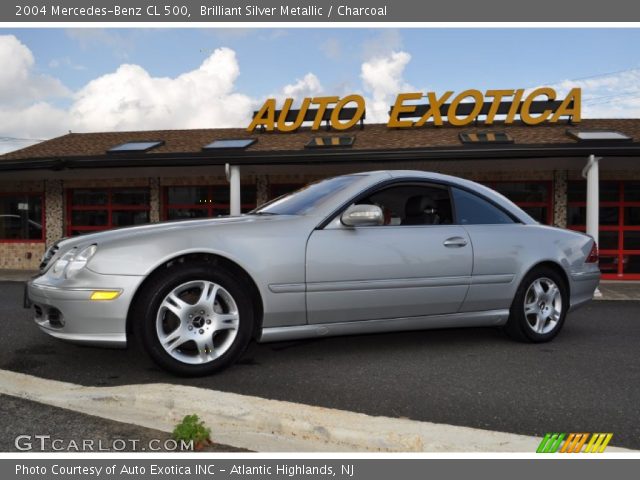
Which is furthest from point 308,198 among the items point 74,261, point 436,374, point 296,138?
point 296,138

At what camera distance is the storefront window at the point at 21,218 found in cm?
1527

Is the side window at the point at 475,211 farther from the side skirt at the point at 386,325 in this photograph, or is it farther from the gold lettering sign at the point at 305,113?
the gold lettering sign at the point at 305,113

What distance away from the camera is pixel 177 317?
3535mm

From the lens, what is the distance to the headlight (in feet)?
11.3

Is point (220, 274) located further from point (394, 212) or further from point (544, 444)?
point (544, 444)

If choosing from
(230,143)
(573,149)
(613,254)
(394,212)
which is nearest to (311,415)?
(394,212)

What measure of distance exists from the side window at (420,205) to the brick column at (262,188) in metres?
9.79

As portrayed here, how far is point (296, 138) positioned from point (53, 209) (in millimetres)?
7054

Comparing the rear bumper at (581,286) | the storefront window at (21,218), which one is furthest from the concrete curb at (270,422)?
the storefront window at (21,218)

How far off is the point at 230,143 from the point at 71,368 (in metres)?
10.2

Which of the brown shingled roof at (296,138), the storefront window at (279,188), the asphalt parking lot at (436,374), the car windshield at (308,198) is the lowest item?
the asphalt parking lot at (436,374)

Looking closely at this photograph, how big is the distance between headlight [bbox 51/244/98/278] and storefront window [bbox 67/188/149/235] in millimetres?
11670

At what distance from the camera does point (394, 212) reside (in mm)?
4551

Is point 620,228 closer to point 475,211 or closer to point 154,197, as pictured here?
point 475,211
